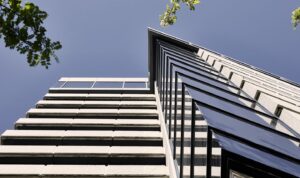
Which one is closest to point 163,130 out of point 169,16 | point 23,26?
point 169,16

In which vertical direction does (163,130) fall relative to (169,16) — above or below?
below

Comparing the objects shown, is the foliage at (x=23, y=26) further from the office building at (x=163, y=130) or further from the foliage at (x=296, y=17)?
the foliage at (x=296, y=17)

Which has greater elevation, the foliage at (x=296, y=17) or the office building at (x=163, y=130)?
the foliage at (x=296, y=17)

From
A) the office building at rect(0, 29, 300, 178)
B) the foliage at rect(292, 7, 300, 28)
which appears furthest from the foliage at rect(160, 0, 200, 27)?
the foliage at rect(292, 7, 300, 28)

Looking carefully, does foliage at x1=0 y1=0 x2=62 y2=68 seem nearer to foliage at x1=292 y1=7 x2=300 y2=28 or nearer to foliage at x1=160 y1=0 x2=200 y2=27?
foliage at x1=160 y1=0 x2=200 y2=27

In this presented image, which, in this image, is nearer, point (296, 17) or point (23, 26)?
point (23, 26)

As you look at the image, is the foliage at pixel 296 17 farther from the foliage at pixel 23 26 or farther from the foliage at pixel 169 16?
the foliage at pixel 23 26

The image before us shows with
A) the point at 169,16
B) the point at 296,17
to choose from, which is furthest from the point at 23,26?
the point at 296,17

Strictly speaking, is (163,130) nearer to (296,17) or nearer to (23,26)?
(296,17)

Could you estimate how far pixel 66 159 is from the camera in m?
13.6

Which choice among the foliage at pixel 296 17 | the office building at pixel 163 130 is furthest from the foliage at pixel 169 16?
the foliage at pixel 296 17

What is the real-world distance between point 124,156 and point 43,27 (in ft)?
27.2

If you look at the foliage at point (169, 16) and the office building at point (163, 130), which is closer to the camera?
the office building at point (163, 130)

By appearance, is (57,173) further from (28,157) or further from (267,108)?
(267,108)
